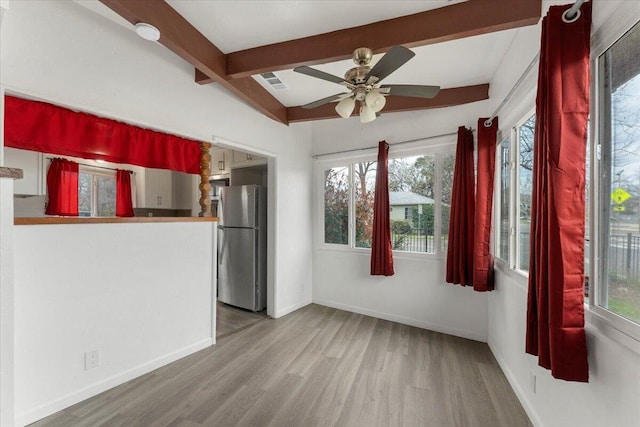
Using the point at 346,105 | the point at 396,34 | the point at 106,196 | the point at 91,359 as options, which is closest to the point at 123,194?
the point at 106,196

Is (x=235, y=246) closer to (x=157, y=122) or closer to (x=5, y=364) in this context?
(x=157, y=122)

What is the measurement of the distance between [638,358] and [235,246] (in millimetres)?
3712

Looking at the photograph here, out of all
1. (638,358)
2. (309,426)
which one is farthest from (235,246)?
(638,358)

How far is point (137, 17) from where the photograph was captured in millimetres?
1694

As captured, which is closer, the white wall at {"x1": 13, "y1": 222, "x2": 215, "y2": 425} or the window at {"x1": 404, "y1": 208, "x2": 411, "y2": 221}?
the white wall at {"x1": 13, "y1": 222, "x2": 215, "y2": 425}

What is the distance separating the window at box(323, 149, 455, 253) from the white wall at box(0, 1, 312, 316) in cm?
69

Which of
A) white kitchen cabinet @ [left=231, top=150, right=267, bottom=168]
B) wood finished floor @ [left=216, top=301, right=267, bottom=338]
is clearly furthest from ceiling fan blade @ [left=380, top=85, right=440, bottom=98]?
wood finished floor @ [left=216, top=301, right=267, bottom=338]

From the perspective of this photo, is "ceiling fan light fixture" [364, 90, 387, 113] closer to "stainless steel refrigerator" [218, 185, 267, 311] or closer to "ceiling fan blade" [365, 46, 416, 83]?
"ceiling fan blade" [365, 46, 416, 83]

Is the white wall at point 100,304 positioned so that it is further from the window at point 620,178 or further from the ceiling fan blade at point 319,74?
the window at point 620,178

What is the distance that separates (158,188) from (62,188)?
1333 millimetres

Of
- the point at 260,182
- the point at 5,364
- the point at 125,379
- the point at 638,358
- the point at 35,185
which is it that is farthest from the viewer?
the point at 260,182

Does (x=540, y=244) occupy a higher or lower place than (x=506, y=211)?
lower

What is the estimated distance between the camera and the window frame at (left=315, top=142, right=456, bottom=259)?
3.27 m

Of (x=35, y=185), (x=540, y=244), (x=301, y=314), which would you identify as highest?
(x=35, y=185)
